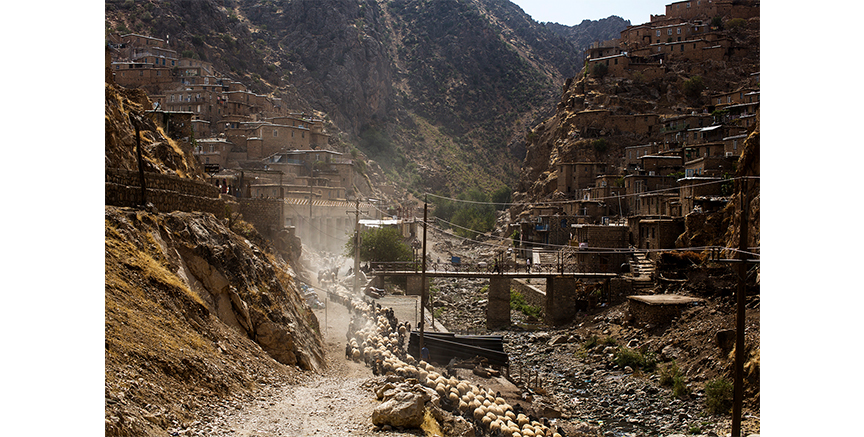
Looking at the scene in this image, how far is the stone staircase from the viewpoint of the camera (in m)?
33.9

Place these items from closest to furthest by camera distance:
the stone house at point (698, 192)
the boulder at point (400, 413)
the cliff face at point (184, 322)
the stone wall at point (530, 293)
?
the cliff face at point (184, 322), the boulder at point (400, 413), the stone house at point (698, 192), the stone wall at point (530, 293)

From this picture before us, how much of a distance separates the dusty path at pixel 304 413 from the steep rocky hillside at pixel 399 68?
6778 cm

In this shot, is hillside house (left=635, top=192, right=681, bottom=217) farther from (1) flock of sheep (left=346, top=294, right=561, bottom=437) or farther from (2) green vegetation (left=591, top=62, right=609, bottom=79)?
(2) green vegetation (left=591, top=62, right=609, bottom=79)

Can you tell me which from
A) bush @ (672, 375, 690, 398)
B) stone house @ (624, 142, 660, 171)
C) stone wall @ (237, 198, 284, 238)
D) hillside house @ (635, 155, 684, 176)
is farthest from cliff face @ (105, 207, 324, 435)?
stone house @ (624, 142, 660, 171)

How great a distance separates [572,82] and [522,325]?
49360mm

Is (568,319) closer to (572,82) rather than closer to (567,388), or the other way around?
(567,388)

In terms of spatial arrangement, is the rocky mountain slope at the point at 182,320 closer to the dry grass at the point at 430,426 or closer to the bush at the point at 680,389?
the dry grass at the point at 430,426

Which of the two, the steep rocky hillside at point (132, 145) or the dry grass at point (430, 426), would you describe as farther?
the steep rocky hillside at point (132, 145)

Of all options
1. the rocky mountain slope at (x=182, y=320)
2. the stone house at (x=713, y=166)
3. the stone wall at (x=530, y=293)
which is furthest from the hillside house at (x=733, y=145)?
the rocky mountain slope at (x=182, y=320)

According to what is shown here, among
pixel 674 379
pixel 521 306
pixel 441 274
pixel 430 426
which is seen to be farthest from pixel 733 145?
pixel 430 426

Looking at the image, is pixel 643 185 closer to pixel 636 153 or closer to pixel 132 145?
pixel 636 153

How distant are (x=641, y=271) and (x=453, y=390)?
71.6 ft

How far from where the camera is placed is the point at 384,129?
10419cm

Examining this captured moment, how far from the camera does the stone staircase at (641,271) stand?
33875 mm
